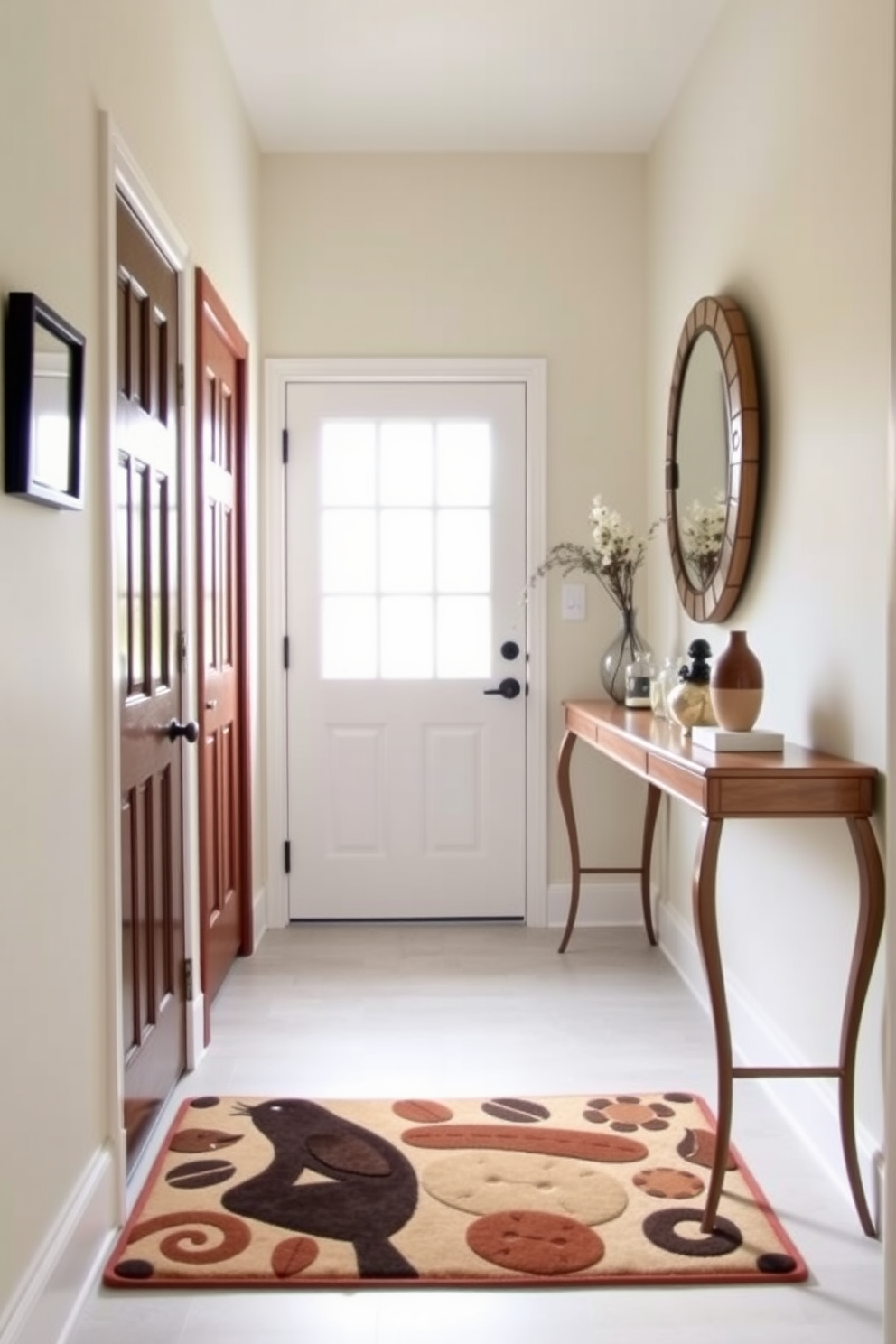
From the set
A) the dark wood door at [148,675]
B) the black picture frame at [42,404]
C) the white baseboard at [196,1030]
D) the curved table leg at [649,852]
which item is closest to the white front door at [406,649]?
the curved table leg at [649,852]

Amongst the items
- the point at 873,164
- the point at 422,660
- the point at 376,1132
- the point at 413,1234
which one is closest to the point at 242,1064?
the point at 376,1132

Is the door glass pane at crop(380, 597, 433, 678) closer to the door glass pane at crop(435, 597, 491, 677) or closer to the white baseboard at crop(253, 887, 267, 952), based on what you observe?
the door glass pane at crop(435, 597, 491, 677)

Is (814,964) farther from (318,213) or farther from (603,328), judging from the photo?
(318,213)

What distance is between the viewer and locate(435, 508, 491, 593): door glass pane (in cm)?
446

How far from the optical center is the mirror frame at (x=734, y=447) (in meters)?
2.98

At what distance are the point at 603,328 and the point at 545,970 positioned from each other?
2309 millimetres

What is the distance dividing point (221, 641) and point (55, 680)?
5.78ft

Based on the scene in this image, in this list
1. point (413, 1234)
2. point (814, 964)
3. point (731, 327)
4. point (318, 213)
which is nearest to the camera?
point (413, 1234)

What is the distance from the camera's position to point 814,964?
2635mm

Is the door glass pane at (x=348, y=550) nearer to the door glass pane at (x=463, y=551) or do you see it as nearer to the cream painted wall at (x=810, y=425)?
the door glass pane at (x=463, y=551)

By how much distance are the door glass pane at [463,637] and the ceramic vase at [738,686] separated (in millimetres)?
1910

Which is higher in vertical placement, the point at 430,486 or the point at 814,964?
the point at 430,486

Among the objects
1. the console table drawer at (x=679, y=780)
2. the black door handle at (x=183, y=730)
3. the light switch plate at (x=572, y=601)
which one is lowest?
the console table drawer at (x=679, y=780)

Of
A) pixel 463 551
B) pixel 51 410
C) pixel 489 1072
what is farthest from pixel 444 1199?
pixel 463 551
